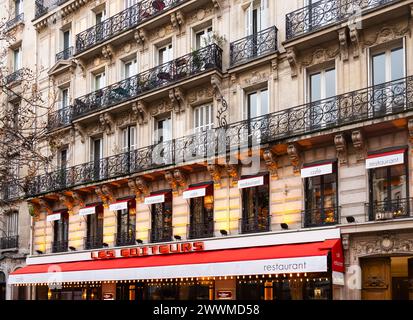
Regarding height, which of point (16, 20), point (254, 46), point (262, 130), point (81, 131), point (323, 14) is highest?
point (16, 20)

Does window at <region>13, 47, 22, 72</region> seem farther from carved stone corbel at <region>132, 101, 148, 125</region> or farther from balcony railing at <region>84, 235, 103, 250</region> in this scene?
balcony railing at <region>84, 235, 103, 250</region>

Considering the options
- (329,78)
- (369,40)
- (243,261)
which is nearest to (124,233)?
(243,261)

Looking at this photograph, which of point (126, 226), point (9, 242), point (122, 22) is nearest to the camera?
point (126, 226)

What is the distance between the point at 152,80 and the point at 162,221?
210 inches

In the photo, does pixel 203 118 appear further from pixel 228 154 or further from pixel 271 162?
pixel 271 162

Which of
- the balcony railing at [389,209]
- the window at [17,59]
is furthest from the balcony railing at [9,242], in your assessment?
the balcony railing at [389,209]

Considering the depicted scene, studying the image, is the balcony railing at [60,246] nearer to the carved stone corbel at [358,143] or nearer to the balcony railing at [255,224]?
the balcony railing at [255,224]

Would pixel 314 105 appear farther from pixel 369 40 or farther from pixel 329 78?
pixel 369 40

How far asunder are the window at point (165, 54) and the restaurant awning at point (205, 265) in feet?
24.5

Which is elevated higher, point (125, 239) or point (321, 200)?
point (321, 200)

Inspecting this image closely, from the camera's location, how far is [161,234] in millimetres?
19766

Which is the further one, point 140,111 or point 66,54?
point 66,54

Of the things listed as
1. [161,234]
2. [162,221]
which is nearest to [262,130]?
[162,221]
